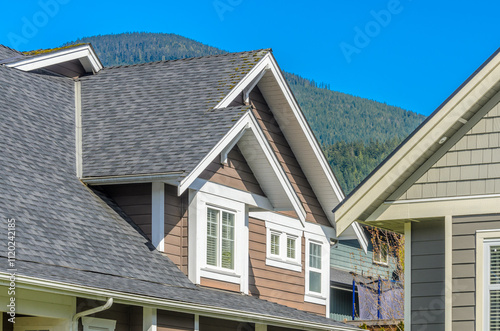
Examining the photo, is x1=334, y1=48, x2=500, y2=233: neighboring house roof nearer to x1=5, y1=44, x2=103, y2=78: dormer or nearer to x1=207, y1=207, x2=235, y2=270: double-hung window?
x1=207, y1=207, x2=235, y2=270: double-hung window

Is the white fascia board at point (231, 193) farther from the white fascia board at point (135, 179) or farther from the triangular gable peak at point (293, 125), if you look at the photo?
the triangular gable peak at point (293, 125)

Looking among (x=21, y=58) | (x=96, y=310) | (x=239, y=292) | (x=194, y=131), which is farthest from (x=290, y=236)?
(x=96, y=310)

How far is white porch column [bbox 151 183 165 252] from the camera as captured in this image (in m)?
16.5

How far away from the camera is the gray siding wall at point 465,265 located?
37.9 feet

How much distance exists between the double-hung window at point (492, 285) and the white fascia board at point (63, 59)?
11.2 m

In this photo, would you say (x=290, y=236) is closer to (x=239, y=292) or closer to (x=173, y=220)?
(x=239, y=292)

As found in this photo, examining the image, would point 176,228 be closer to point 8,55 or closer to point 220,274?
point 220,274

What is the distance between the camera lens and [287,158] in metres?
21.0

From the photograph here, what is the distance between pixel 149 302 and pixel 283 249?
7.46m

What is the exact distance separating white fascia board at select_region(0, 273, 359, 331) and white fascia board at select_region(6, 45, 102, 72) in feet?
25.0

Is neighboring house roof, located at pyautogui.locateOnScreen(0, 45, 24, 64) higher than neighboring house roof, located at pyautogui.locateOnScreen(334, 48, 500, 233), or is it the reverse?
neighboring house roof, located at pyautogui.locateOnScreen(0, 45, 24, 64)

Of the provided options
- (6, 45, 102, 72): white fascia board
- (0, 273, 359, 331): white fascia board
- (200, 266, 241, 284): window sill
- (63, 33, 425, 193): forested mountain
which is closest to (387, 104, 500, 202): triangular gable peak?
(0, 273, 359, 331): white fascia board

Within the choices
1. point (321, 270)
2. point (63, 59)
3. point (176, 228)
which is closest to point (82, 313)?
point (176, 228)

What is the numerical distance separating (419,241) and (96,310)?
4.58m
